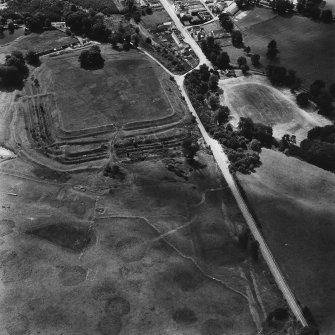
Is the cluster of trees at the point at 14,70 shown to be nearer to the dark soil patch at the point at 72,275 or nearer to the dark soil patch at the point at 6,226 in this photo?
the dark soil patch at the point at 6,226

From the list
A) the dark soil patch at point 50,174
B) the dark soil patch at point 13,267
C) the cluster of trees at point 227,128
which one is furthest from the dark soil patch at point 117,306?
the cluster of trees at point 227,128

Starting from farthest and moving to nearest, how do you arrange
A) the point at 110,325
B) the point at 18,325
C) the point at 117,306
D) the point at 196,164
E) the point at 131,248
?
the point at 196,164 < the point at 131,248 < the point at 117,306 < the point at 18,325 < the point at 110,325

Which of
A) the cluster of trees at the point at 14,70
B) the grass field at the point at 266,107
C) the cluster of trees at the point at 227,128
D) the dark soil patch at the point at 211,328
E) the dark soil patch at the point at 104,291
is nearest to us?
the dark soil patch at the point at 211,328

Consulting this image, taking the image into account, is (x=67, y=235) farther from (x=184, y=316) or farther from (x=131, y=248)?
(x=184, y=316)

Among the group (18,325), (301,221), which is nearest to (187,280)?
(301,221)

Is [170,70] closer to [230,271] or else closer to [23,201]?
[23,201]

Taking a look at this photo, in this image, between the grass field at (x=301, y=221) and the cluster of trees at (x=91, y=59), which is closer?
the grass field at (x=301, y=221)

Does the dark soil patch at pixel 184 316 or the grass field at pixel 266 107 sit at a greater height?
the grass field at pixel 266 107
